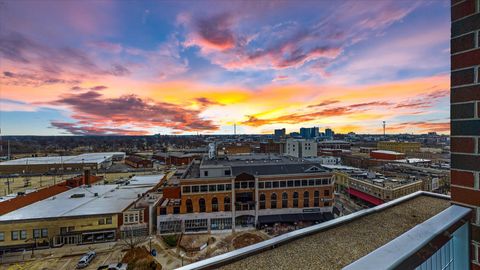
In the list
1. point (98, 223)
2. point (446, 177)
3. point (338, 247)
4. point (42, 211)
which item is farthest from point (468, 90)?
point (446, 177)

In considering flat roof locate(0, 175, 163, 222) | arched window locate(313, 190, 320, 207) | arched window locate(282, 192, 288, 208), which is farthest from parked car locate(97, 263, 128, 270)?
arched window locate(313, 190, 320, 207)

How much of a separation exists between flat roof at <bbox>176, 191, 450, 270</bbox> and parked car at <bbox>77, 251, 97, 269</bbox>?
20.6m

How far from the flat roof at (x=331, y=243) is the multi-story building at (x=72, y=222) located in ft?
74.1

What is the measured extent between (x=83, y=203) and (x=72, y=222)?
165 inches

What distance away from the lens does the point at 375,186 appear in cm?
2836

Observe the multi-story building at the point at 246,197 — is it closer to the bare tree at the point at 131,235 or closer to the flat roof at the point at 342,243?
the bare tree at the point at 131,235

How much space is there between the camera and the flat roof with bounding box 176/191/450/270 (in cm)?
296

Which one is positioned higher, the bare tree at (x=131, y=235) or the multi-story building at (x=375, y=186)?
the multi-story building at (x=375, y=186)

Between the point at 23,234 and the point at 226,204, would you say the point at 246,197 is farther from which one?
the point at 23,234

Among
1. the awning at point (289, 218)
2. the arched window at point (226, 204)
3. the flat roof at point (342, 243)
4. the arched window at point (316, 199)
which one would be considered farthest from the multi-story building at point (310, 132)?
the flat roof at point (342, 243)

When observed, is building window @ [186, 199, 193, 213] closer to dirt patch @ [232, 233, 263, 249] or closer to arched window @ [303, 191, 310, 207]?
dirt patch @ [232, 233, 263, 249]

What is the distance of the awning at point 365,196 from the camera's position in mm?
28016

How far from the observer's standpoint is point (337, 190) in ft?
123

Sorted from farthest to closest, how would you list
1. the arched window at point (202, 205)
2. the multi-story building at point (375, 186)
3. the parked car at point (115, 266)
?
the multi-story building at point (375, 186)
the arched window at point (202, 205)
the parked car at point (115, 266)
